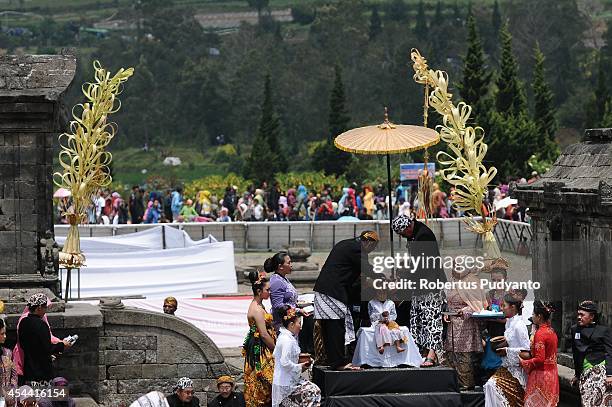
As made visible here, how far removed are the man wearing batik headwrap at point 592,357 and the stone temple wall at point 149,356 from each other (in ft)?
19.5

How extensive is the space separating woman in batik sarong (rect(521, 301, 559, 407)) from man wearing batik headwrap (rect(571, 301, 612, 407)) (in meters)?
0.36

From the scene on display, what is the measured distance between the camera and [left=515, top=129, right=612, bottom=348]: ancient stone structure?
21.2 m

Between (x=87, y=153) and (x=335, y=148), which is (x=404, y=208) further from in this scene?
(x=335, y=148)

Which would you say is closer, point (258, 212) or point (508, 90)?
point (258, 212)

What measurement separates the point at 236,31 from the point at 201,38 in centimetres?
935

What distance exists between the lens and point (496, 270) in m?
20.3

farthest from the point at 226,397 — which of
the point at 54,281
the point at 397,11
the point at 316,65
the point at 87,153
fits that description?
the point at 397,11

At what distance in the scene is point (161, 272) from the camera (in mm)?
34438

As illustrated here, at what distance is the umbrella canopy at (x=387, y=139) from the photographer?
71.9ft

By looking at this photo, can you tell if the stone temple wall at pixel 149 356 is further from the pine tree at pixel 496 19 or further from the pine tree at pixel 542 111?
the pine tree at pixel 496 19

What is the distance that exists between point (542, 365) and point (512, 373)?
47 centimetres

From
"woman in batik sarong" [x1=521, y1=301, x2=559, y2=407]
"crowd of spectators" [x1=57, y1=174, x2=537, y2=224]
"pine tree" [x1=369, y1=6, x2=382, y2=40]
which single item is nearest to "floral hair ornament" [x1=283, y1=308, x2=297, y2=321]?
"woman in batik sarong" [x1=521, y1=301, x2=559, y2=407]

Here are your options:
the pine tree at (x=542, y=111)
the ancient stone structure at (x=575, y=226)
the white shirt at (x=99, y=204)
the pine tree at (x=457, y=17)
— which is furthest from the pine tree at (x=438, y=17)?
the ancient stone structure at (x=575, y=226)

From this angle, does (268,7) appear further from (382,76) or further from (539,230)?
(539,230)
